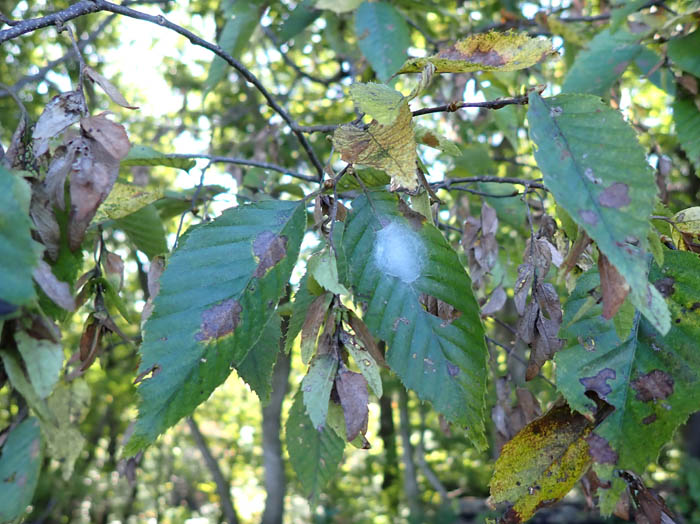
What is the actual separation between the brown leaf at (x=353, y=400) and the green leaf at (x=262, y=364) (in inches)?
7.8

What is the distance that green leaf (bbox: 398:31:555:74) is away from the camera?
2.00 feet

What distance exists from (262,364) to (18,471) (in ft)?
1.01

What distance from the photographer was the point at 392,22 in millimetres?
1606

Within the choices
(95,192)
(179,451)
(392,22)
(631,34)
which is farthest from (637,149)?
(179,451)

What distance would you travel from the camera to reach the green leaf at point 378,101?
21.9 inches

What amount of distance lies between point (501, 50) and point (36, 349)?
55 centimetres

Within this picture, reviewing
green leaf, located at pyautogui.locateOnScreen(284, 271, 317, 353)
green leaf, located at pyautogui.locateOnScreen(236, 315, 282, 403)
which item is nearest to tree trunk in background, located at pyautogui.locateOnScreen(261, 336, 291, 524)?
green leaf, located at pyautogui.locateOnScreen(236, 315, 282, 403)

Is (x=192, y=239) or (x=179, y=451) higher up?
(x=192, y=239)

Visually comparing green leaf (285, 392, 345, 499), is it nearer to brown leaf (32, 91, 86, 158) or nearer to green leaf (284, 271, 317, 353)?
green leaf (284, 271, 317, 353)

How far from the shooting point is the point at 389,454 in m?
6.77

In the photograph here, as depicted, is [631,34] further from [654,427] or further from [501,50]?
[654,427]

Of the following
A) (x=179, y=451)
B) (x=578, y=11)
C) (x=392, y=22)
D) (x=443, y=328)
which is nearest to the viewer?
(x=443, y=328)

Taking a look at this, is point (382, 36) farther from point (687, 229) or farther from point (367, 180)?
point (687, 229)

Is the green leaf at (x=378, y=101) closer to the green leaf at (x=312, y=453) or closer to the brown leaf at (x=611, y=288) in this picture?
the brown leaf at (x=611, y=288)
